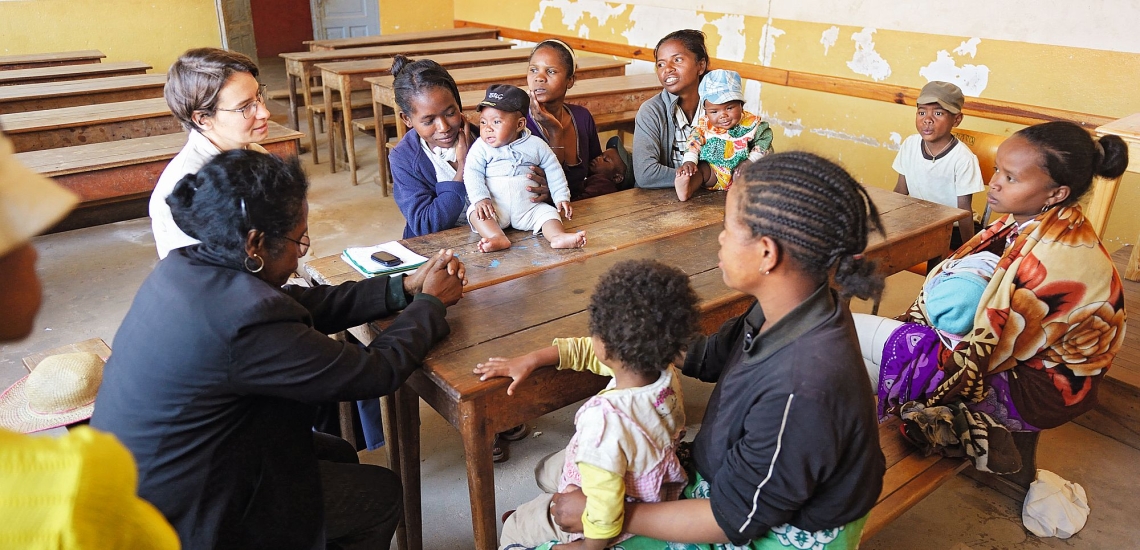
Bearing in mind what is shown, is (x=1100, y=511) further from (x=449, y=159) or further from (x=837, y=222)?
(x=449, y=159)

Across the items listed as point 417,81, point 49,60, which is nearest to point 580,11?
point 49,60

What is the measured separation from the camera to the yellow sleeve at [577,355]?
1.83m

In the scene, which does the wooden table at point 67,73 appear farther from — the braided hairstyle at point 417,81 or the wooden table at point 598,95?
the braided hairstyle at point 417,81

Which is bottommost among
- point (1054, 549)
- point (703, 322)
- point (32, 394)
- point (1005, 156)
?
point (1054, 549)

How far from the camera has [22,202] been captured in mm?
745

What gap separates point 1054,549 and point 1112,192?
5.66ft

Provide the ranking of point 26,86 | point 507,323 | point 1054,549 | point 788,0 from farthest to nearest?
point 788,0
point 26,86
point 1054,549
point 507,323

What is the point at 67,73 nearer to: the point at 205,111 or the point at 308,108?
the point at 308,108

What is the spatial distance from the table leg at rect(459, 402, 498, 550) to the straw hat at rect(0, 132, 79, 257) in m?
1.03

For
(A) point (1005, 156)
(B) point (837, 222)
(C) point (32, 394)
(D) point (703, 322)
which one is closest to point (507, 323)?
(D) point (703, 322)

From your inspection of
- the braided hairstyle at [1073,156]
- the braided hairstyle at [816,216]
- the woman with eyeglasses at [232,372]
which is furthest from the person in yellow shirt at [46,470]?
the braided hairstyle at [1073,156]

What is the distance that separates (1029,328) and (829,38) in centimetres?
384

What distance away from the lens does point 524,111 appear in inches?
108

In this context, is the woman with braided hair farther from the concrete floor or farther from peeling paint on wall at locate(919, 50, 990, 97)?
peeling paint on wall at locate(919, 50, 990, 97)
